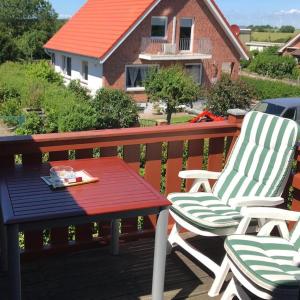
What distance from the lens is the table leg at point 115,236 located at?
3.55 m

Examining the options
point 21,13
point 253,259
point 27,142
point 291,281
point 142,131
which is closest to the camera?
point 291,281

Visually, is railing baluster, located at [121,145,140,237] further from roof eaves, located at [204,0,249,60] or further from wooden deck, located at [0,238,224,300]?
roof eaves, located at [204,0,249,60]

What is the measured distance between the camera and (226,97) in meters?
18.9

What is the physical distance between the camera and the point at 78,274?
3320 millimetres

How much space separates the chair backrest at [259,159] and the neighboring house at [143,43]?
58.2ft

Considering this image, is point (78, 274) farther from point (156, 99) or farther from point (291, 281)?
point (156, 99)

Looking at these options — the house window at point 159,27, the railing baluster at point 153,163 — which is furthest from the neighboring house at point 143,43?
the railing baluster at point 153,163

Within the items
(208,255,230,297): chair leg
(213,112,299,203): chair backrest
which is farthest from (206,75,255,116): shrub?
(208,255,230,297): chair leg

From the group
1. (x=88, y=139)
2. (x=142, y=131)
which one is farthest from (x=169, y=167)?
(x=88, y=139)

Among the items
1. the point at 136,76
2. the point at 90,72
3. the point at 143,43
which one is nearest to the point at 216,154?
the point at 143,43

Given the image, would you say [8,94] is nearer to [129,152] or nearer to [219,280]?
[129,152]

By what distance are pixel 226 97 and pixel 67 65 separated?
37.7 ft

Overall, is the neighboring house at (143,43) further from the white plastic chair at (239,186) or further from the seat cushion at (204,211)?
the seat cushion at (204,211)

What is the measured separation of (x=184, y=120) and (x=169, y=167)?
54.5 ft
